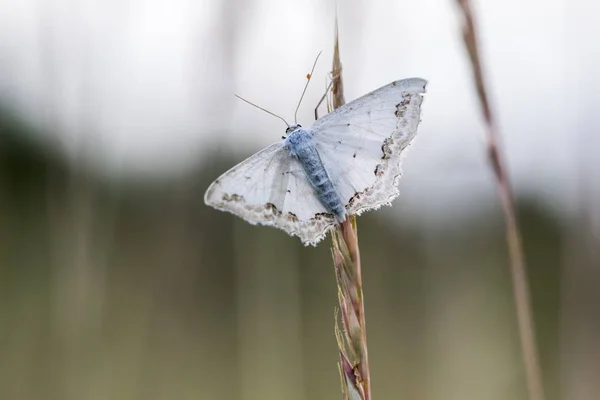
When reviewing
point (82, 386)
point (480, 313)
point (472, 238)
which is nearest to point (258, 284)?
point (82, 386)

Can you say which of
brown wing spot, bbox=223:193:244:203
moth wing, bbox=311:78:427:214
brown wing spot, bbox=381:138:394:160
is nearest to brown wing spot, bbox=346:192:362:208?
moth wing, bbox=311:78:427:214

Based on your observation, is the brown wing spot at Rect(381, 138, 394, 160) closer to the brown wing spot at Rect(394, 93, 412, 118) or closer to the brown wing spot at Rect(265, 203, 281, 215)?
the brown wing spot at Rect(394, 93, 412, 118)

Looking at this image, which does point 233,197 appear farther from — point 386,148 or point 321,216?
point 386,148

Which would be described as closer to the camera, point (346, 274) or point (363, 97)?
point (346, 274)

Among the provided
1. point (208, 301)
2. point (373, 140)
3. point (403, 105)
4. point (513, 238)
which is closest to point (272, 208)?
point (373, 140)

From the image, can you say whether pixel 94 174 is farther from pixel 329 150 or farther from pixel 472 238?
pixel 472 238

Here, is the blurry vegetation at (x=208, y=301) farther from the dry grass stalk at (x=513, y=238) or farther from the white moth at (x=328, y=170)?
the dry grass stalk at (x=513, y=238)

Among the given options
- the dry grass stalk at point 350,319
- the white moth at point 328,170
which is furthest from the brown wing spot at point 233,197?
the dry grass stalk at point 350,319
